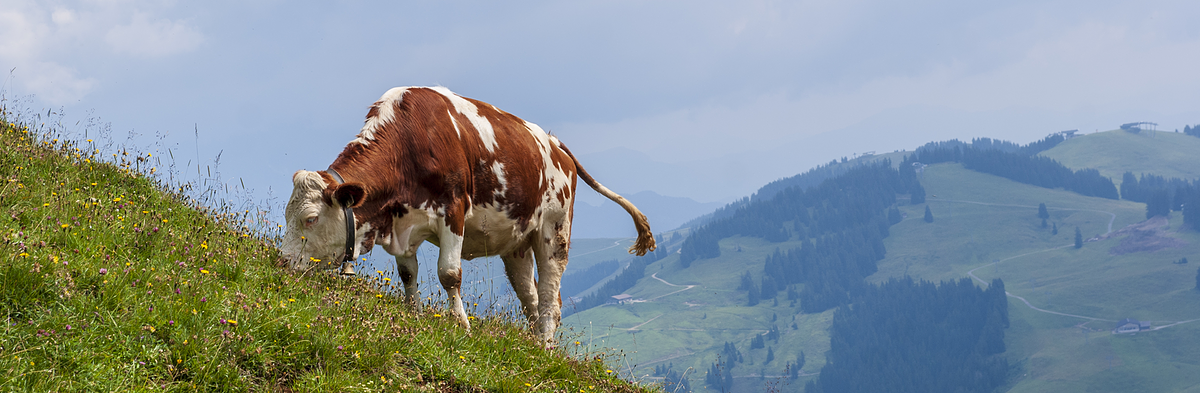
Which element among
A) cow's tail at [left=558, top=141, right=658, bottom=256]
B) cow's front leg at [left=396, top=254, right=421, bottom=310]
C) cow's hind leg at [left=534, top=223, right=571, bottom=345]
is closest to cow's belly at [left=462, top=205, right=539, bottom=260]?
cow's hind leg at [left=534, top=223, right=571, bottom=345]

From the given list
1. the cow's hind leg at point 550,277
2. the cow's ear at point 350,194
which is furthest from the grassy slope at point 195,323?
the cow's hind leg at point 550,277

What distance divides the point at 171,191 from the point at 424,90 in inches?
132

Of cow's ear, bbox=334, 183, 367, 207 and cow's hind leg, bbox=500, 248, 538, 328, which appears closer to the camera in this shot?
cow's ear, bbox=334, 183, 367, 207

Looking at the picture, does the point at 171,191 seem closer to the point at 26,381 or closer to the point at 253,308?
the point at 253,308

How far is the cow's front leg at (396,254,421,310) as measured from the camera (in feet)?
26.9

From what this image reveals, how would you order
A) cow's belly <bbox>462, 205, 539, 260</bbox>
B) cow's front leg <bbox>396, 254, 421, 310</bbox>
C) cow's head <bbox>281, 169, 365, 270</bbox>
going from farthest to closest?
cow's belly <bbox>462, 205, 539, 260</bbox>
cow's front leg <bbox>396, 254, 421, 310</bbox>
cow's head <bbox>281, 169, 365, 270</bbox>

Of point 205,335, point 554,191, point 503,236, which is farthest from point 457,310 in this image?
point 205,335

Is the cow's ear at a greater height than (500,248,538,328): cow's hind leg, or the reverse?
the cow's ear

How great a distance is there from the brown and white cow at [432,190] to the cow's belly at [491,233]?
0.01 metres

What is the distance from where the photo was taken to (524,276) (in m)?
10.0

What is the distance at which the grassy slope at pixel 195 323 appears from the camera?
482 cm

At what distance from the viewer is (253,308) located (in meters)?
5.59

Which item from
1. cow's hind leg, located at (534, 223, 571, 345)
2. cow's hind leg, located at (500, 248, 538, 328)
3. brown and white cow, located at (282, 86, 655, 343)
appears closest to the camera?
brown and white cow, located at (282, 86, 655, 343)

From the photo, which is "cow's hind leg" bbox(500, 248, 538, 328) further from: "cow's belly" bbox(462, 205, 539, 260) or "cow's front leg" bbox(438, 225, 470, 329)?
"cow's front leg" bbox(438, 225, 470, 329)
